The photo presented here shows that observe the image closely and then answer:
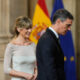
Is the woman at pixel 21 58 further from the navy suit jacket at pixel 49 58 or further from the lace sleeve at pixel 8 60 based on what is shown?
the navy suit jacket at pixel 49 58

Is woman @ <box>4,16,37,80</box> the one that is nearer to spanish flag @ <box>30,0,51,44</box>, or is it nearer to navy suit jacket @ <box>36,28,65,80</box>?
navy suit jacket @ <box>36,28,65,80</box>

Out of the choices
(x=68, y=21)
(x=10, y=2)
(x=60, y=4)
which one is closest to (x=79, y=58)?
(x=60, y=4)

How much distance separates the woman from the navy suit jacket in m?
0.67

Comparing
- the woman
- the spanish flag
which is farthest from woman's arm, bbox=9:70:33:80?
the spanish flag

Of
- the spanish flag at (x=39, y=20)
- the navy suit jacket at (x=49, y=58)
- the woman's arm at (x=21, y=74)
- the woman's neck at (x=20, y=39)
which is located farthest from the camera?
the spanish flag at (x=39, y=20)

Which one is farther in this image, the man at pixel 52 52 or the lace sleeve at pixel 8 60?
the lace sleeve at pixel 8 60

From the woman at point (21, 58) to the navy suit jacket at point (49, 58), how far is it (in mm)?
668

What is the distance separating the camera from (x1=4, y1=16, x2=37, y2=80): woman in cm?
350

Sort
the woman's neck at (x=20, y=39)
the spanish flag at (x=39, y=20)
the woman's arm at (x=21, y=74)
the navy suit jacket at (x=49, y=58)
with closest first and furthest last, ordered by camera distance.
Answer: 1. the navy suit jacket at (x=49, y=58)
2. the woman's arm at (x=21, y=74)
3. the woman's neck at (x=20, y=39)
4. the spanish flag at (x=39, y=20)

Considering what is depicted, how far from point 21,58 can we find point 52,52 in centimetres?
81

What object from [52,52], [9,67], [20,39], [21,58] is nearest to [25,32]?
[20,39]

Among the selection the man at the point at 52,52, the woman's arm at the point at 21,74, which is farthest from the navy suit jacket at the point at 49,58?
the woman's arm at the point at 21,74

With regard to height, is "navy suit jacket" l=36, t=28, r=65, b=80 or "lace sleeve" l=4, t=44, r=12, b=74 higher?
"navy suit jacket" l=36, t=28, r=65, b=80

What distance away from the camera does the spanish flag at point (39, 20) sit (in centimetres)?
493
